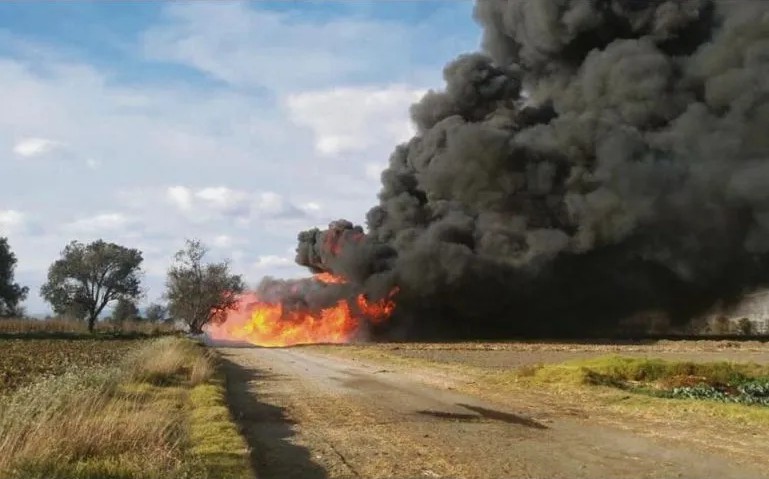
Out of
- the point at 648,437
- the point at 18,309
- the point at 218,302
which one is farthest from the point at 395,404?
the point at 18,309

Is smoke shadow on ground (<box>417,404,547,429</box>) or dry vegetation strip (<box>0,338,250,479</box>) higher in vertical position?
dry vegetation strip (<box>0,338,250,479</box>)

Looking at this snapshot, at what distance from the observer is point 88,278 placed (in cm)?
10375

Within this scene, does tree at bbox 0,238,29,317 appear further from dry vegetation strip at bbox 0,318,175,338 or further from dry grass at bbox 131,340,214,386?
dry grass at bbox 131,340,214,386

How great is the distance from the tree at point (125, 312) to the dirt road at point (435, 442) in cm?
10205

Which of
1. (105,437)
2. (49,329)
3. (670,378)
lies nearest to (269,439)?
(105,437)

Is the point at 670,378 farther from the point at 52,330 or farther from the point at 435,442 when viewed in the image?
the point at 52,330

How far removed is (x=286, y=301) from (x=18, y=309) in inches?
2243

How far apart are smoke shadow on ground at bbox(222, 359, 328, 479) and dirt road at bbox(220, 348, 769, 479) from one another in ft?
0.06

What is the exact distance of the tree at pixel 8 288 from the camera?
100938 mm

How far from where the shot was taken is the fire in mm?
65875

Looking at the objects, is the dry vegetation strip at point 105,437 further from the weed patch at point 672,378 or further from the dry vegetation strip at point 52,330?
the dry vegetation strip at point 52,330

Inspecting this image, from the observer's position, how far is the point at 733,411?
17.4 metres

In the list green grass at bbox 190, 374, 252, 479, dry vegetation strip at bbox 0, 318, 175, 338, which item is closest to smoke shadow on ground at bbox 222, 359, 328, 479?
green grass at bbox 190, 374, 252, 479

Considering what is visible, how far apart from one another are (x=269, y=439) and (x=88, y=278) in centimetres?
9768
